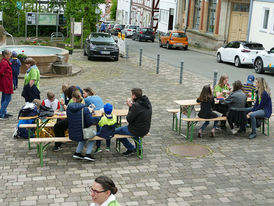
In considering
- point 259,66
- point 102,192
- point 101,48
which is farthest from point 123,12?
point 102,192

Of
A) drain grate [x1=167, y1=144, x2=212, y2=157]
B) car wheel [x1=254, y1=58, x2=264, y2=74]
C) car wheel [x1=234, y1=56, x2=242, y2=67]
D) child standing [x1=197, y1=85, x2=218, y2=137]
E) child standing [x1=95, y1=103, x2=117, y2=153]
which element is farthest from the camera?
car wheel [x1=234, y1=56, x2=242, y2=67]

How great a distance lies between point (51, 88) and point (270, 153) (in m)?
9.12

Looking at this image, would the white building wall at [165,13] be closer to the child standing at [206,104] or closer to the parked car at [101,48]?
the parked car at [101,48]

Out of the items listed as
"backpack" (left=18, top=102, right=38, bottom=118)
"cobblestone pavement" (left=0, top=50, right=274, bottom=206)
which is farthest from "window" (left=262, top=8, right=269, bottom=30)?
"backpack" (left=18, top=102, right=38, bottom=118)

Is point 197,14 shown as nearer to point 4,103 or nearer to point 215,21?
point 215,21

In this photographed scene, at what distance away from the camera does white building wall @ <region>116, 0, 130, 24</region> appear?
74.2 m

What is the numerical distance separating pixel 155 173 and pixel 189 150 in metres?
1.64

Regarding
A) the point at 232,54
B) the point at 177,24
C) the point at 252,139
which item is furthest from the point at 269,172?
the point at 177,24

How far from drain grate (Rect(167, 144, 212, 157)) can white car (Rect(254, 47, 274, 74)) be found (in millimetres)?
13461

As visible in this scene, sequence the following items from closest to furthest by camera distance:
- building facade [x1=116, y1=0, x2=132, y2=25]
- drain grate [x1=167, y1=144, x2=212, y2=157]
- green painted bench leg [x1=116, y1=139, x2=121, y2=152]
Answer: green painted bench leg [x1=116, y1=139, x2=121, y2=152], drain grate [x1=167, y1=144, x2=212, y2=157], building facade [x1=116, y1=0, x2=132, y2=25]

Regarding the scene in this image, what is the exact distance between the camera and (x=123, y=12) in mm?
78000

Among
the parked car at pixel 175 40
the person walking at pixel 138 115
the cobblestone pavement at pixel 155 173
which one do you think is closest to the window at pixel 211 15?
the parked car at pixel 175 40

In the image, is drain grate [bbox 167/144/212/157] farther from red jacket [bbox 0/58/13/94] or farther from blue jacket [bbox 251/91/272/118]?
red jacket [bbox 0/58/13/94]

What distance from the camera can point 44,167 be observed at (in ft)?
26.1
